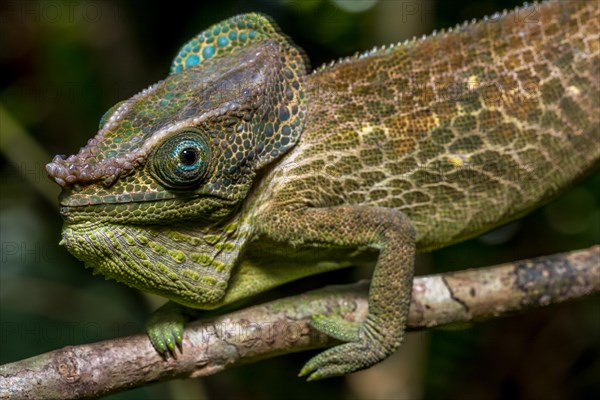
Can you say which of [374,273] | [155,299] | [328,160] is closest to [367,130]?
[328,160]

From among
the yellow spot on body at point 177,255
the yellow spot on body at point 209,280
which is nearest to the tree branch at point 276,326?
the yellow spot on body at point 209,280

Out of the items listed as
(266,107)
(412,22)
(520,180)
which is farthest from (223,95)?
(412,22)

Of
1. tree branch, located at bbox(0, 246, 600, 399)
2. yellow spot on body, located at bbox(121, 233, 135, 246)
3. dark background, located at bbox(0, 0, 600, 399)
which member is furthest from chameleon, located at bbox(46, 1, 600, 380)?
dark background, located at bbox(0, 0, 600, 399)

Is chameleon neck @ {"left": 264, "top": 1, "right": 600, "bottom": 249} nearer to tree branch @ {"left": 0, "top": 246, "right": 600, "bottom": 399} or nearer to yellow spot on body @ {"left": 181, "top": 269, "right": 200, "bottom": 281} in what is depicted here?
tree branch @ {"left": 0, "top": 246, "right": 600, "bottom": 399}

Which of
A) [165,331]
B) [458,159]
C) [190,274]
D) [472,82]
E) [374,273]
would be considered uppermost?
[472,82]

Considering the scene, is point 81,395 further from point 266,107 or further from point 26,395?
point 266,107

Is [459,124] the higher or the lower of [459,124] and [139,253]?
the higher

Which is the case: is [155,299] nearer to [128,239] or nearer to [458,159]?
[128,239]
